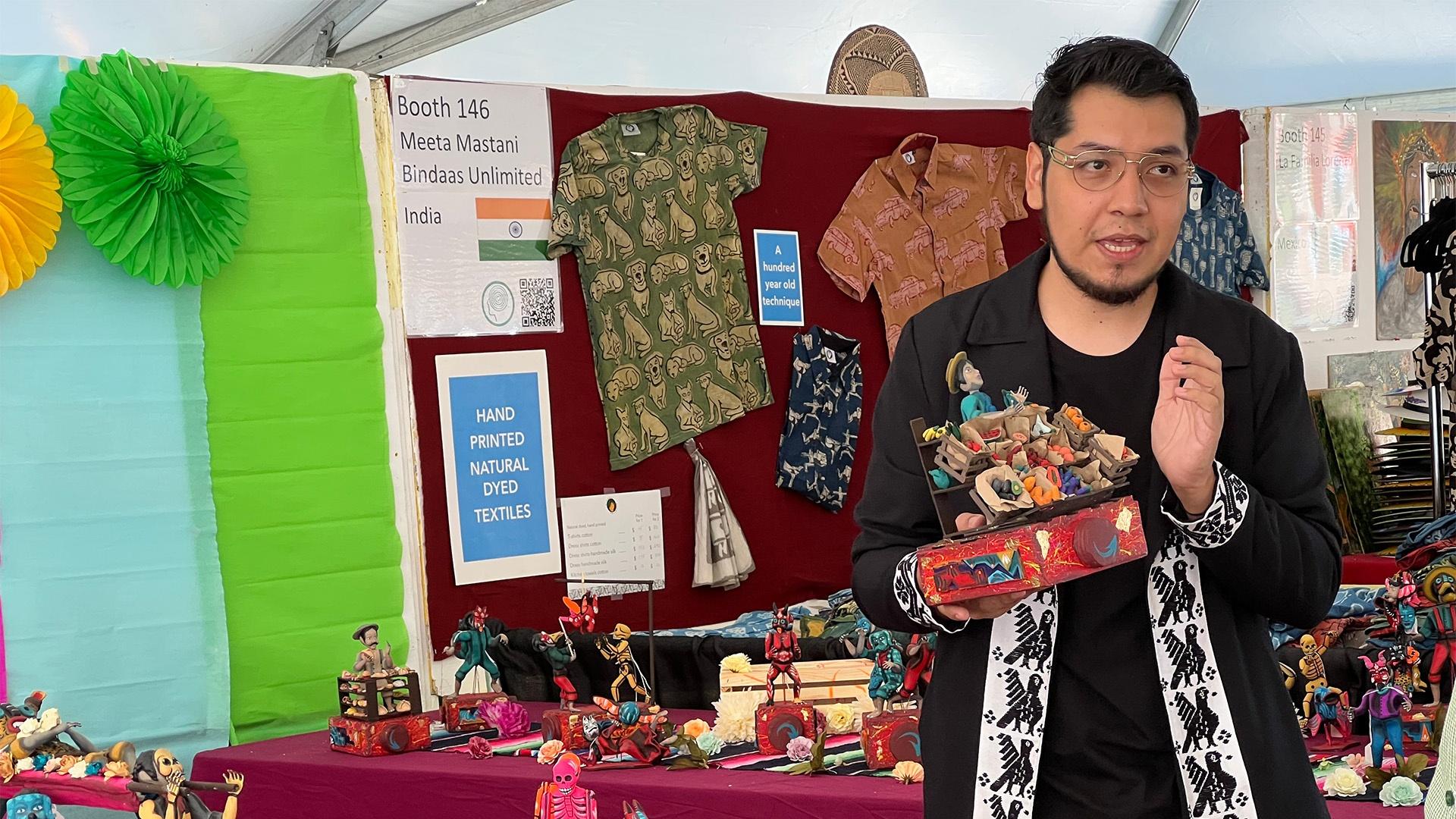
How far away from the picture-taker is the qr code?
179 inches

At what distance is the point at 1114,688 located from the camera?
1.38 m

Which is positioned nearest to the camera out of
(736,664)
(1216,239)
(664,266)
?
(736,664)

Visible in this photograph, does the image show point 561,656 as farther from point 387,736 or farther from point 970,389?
point 970,389

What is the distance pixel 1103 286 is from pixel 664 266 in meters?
3.49

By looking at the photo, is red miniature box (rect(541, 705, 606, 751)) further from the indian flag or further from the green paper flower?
the indian flag


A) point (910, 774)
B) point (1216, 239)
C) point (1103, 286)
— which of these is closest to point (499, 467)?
point (910, 774)

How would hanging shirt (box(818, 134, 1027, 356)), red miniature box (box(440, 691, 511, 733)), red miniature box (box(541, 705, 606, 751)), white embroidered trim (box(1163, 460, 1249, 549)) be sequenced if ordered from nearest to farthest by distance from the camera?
white embroidered trim (box(1163, 460, 1249, 549)) → red miniature box (box(541, 705, 606, 751)) → red miniature box (box(440, 691, 511, 733)) → hanging shirt (box(818, 134, 1027, 356))

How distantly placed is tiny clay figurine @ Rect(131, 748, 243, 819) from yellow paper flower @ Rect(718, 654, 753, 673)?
1084mm

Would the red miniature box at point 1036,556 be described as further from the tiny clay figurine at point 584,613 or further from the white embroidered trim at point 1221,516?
the tiny clay figurine at point 584,613

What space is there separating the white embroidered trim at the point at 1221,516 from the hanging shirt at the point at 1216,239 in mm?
4546

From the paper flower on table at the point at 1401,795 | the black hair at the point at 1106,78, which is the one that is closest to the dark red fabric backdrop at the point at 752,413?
the paper flower on table at the point at 1401,795

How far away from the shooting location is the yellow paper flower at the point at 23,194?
3.50m

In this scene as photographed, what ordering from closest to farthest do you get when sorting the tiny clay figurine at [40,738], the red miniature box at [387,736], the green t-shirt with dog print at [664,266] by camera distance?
the tiny clay figurine at [40,738], the red miniature box at [387,736], the green t-shirt with dog print at [664,266]

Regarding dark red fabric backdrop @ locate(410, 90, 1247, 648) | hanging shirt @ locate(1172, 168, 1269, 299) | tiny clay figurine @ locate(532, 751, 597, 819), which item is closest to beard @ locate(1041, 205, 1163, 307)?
tiny clay figurine @ locate(532, 751, 597, 819)
